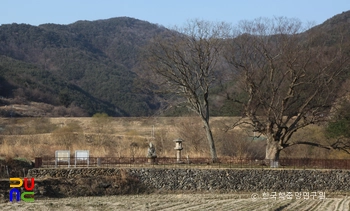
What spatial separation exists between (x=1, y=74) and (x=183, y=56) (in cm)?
7617

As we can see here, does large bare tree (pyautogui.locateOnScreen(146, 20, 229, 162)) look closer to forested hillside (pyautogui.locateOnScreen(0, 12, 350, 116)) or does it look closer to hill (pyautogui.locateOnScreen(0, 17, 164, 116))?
forested hillside (pyautogui.locateOnScreen(0, 12, 350, 116))

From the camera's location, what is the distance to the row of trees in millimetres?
40531

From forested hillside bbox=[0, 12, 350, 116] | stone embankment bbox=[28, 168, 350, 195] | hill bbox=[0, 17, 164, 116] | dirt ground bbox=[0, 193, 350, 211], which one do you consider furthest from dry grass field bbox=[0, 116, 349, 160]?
dirt ground bbox=[0, 193, 350, 211]

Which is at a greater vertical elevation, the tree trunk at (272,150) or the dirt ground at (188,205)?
the tree trunk at (272,150)

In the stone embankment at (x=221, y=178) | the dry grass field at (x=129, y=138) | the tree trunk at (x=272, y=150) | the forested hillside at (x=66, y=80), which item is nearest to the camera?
the stone embankment at (x=221, y=178)

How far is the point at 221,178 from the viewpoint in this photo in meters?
36.8

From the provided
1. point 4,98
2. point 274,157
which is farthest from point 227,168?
point 4,98

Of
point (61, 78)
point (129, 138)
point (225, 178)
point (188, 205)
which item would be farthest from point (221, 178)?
point (61, 78)

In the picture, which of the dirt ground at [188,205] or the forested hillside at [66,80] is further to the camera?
the forested hillside at [66,80]

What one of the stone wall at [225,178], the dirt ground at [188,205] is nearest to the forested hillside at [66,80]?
the stone wall at [225,178]

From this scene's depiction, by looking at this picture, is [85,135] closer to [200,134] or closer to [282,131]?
[200,134]

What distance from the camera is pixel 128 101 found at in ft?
431

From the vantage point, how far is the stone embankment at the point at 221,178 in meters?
36.6

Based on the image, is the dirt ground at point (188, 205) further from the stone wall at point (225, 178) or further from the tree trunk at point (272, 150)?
the tree trunk at point (272, 150)
